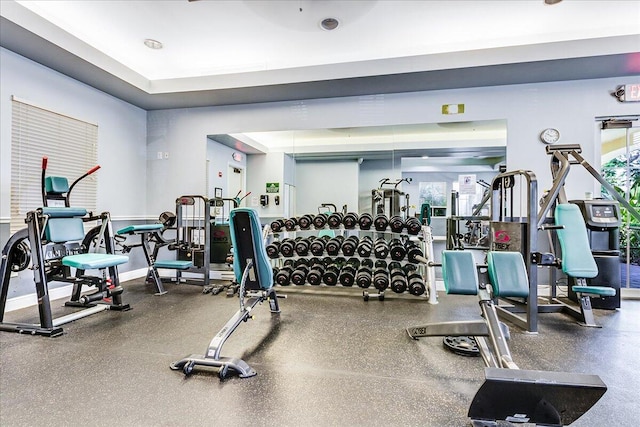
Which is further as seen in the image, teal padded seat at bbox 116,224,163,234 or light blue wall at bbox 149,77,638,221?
light blue wall at bbox 149,77,638,221

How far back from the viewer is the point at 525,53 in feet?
12.1

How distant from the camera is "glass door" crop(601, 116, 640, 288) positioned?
428 centimetres

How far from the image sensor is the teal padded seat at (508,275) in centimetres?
220

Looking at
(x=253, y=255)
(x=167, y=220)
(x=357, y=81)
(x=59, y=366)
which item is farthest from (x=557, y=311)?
(x=167, y=220)

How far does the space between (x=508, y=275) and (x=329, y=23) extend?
10.1ft

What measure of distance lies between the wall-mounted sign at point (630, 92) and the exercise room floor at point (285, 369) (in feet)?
8.99

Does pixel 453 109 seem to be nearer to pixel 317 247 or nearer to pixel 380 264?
pixel 380 264

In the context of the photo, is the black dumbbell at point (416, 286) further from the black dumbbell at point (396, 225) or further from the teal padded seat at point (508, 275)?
the teal padded seat at point (508, 275)

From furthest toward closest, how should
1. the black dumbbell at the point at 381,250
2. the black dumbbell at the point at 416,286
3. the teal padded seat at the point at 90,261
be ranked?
the black dumbbell at the point at 381,250 < the black dumbbell at the point at 416,286 < the teal padded seat at the point at 90,261

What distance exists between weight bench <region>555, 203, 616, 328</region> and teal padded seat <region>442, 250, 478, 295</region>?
1.59 m

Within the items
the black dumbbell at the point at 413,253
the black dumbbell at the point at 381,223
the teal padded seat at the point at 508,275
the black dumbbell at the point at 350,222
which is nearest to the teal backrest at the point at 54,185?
the black dumbbell at the point at 350,222

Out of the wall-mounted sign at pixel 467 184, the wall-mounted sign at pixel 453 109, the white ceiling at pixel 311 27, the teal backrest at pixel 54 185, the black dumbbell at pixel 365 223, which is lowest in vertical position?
the black dumbbell at pixel 365 223

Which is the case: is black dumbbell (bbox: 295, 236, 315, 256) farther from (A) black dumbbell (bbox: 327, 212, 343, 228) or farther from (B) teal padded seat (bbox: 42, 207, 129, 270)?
(B) teal padded seat (bbox: 42, 207, 129, 270)

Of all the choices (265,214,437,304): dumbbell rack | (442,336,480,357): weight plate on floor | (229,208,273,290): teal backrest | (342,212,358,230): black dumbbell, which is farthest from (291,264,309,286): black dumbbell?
(442,336,480,357): weight plate on floor
